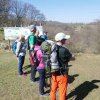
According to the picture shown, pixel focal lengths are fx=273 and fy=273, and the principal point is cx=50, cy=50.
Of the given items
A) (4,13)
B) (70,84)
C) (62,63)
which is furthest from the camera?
(4,13)

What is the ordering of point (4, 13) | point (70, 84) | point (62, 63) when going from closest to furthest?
point (62, 63), point (70, 84), point (4, 13)

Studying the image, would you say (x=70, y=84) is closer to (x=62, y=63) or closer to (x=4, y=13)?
(x=62, y=63)

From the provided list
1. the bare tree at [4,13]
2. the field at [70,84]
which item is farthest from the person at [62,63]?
the bare tree at [4,13]

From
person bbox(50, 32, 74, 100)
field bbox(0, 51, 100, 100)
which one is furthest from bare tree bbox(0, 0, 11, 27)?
person bbox(50, 32, 74, 100)

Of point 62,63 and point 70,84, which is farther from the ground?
point 62,63

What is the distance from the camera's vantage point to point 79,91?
8.30 m

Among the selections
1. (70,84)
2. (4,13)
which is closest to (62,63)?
(70,84)

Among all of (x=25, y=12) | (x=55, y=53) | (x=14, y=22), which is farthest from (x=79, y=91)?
(x=25, y=12)

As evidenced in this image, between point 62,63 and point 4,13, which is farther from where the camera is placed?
point 4,13

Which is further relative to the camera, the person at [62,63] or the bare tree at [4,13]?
the bare tree at [4,13]

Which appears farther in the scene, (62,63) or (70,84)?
(70,84)

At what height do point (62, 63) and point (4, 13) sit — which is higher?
point (62, 63)

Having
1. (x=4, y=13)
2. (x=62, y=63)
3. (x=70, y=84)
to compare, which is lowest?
(x=4, y=13)

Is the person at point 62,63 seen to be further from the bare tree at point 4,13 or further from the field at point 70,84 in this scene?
the bare tree at point 4,13
